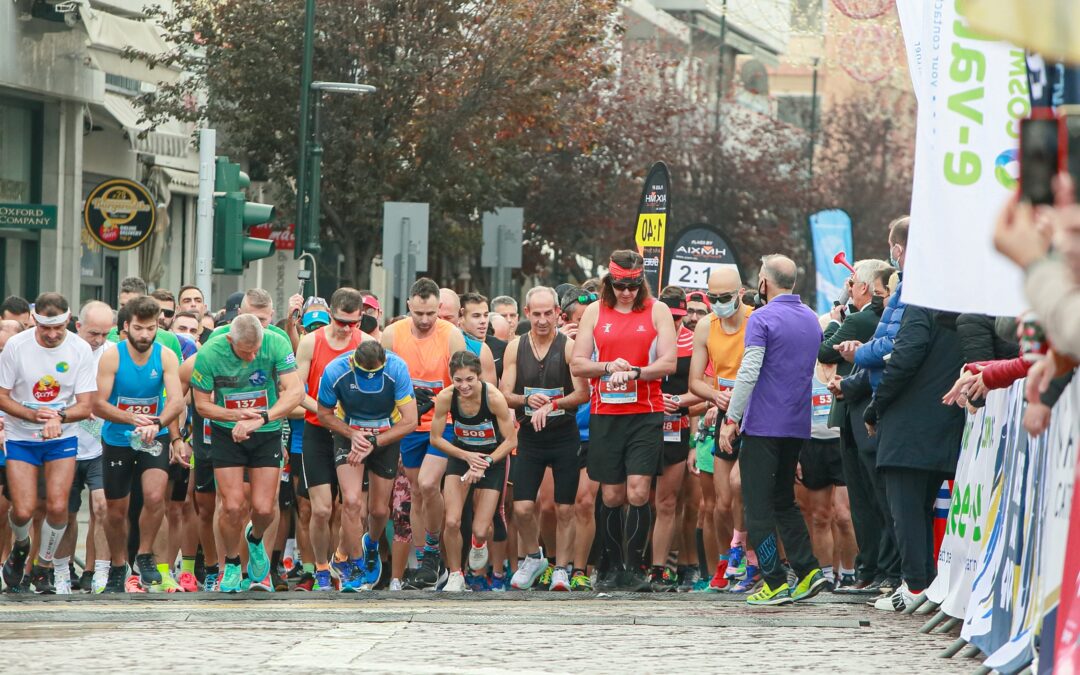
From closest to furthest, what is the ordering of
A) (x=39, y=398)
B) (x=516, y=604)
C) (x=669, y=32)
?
1. (x=516, y=604)
2. (x=39, y=398)
3. (x=669, y=32)

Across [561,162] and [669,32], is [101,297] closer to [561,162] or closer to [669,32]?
[561,162]

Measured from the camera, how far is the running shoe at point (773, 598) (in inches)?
457

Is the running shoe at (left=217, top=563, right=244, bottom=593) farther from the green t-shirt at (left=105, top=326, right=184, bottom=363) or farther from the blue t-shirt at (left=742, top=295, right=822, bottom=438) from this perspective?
the blue t-shirt at (left=742, top=295, right=822, bottom=438)

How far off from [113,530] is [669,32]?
2023 inches

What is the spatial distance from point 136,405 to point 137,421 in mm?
163

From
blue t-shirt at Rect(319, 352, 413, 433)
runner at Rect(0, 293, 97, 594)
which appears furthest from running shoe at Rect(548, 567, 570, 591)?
runner at Rect(0, 293, 97, 594)

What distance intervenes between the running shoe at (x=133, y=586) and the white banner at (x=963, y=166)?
6.54 m

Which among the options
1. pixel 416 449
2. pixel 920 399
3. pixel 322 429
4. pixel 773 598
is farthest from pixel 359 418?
pixel 920 399

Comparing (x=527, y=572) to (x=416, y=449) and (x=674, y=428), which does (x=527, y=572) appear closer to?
(x=416, y=449)

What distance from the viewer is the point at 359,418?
1306 centimetres

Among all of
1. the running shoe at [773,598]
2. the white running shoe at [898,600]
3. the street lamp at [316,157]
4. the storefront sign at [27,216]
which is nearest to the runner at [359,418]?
the running shoe at [773,598]

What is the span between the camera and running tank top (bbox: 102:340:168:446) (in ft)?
42.9

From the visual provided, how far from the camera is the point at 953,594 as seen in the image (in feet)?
31.7

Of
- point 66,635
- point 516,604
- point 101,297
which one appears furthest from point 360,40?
point 66,635
